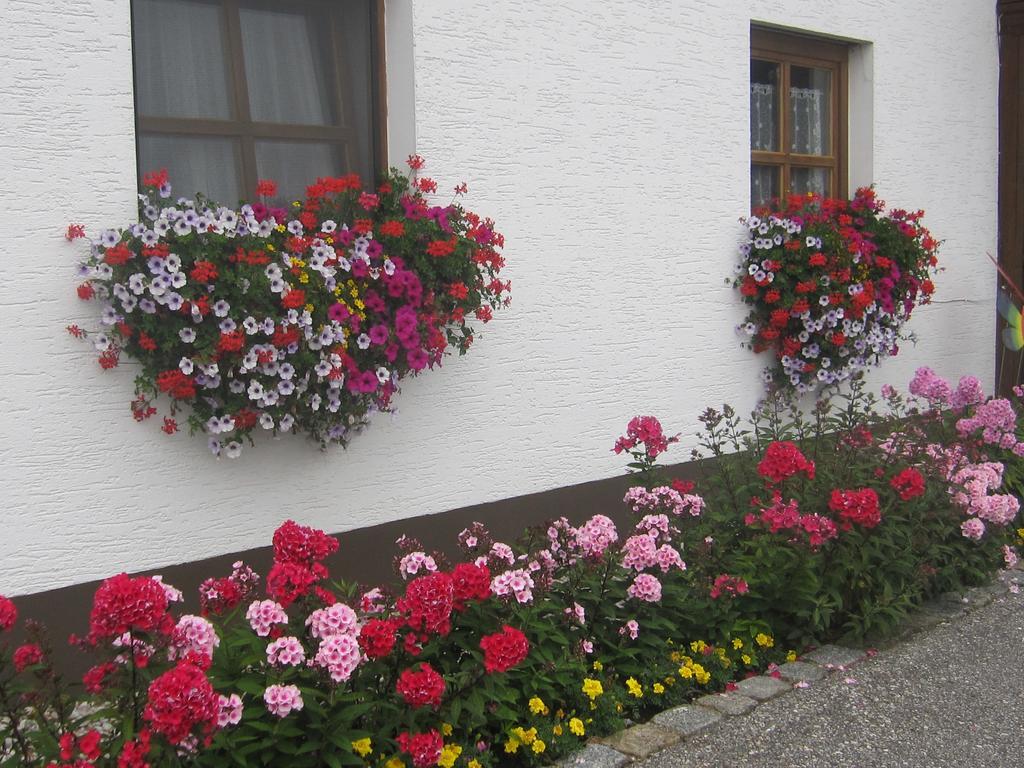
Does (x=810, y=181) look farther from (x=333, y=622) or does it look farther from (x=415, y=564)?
(x=333, y=622)

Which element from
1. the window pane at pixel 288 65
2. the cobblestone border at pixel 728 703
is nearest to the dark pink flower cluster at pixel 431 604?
the cobblestone border at pixel 728 703

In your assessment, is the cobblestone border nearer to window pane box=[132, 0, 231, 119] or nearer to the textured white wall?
the textured white wall

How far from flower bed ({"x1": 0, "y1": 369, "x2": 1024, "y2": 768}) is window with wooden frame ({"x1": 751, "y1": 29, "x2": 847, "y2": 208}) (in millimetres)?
1938

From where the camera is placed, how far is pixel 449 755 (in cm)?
321

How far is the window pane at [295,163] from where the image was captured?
4.72 metres

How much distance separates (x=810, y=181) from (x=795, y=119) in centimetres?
39

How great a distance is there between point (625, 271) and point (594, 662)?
2.42m

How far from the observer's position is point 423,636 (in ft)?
10.4

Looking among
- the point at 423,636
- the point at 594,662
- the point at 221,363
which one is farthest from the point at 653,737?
the point at 221,363

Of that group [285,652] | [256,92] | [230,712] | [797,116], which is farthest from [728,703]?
[797,116]

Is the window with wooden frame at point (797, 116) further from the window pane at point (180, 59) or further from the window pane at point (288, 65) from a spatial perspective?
the window pane at point (180, 59)

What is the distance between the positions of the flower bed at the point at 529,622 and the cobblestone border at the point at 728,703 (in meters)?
0.07

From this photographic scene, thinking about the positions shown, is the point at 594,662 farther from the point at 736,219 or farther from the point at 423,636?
the point at 736,219

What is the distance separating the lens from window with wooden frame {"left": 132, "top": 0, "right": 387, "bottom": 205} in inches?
174
